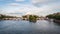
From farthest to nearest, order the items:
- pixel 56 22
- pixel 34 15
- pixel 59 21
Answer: pixel 59 21 → pixel 56 22 → pixel 34 15

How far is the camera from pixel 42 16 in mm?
4160

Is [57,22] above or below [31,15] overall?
below

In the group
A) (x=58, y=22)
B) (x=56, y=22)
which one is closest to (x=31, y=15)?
(x=56, y=22)

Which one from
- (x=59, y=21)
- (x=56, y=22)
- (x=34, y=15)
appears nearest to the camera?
(x=34, y=15)

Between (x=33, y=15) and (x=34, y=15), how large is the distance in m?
0.04

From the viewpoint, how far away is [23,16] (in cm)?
419

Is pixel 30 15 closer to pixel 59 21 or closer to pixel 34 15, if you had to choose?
pixel 34 15

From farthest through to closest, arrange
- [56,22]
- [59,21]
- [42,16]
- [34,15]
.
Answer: [59,21] < [56,22] < [34,15] < [42,16]

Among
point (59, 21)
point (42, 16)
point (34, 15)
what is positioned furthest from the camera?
point (59, 21)

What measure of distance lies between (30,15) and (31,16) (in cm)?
7

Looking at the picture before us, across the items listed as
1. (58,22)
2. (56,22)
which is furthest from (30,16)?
(58,22)

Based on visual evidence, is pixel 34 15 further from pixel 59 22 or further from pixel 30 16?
pixel 59 22

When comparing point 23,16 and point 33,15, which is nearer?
point 23,16

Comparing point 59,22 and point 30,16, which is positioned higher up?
point 30,16
